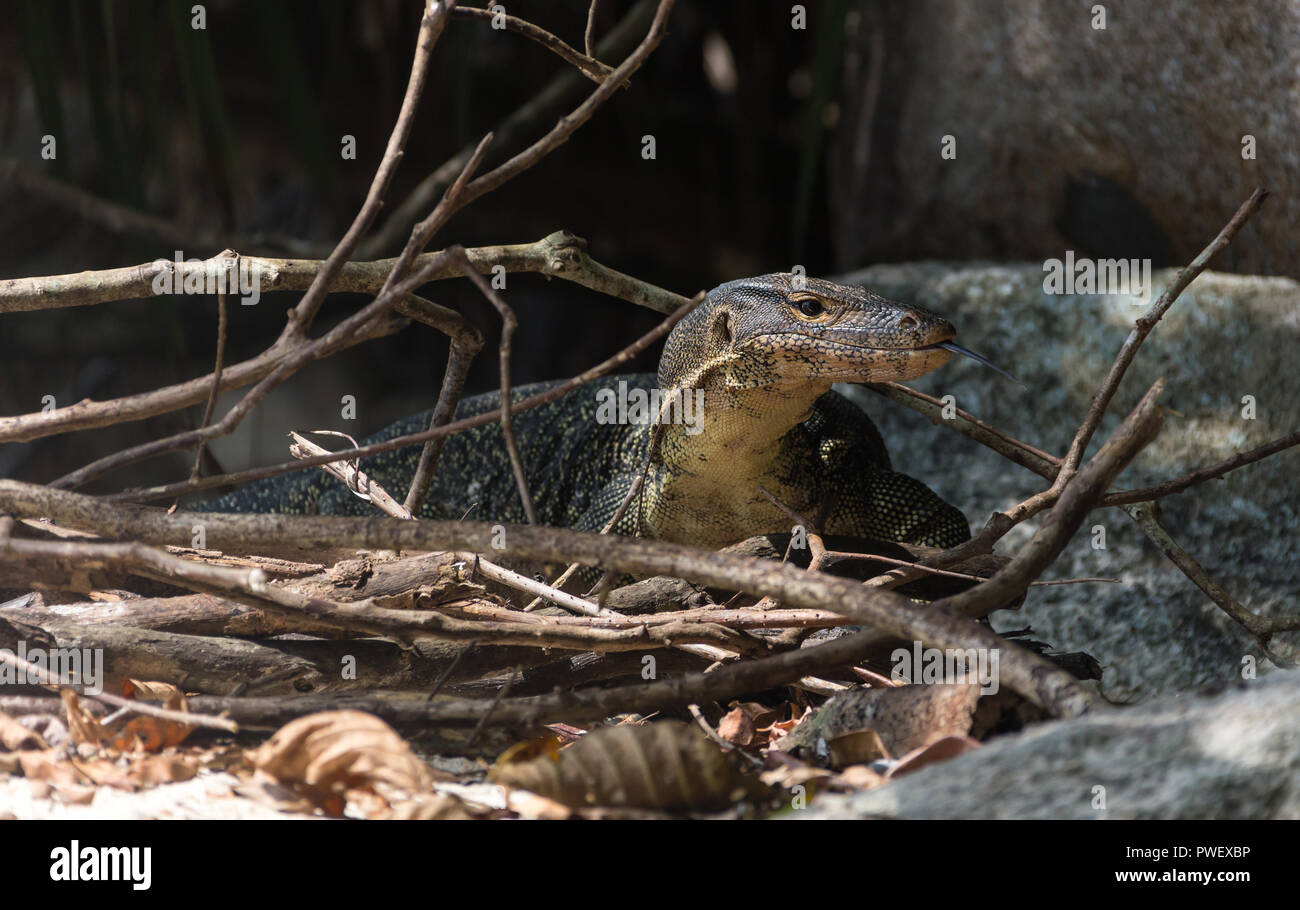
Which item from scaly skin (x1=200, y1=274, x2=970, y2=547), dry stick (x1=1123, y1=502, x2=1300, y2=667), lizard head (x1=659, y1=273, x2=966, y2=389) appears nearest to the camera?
dry stick (x1=1123, y1=502, x2=1300, y2=667)

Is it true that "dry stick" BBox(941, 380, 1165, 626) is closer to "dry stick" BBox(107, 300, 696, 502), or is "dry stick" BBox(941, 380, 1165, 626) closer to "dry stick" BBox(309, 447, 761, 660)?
"dry stick" BBox(309, 447, 761, 660)

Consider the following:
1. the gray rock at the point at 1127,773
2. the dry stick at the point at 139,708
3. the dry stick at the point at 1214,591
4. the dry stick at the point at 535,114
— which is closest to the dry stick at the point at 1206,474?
the dry stick at the point at 1214,591

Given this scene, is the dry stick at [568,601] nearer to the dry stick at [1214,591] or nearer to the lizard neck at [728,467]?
the dry stick at [1214,591]

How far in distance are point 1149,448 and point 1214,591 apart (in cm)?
164

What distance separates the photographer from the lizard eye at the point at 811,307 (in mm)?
3869

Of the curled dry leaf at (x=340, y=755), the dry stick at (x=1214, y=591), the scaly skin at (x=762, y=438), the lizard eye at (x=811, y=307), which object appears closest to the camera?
the curled dry leaf at (x=340, y=755)

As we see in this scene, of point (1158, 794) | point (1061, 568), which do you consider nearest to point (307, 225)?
point (1061, 568)

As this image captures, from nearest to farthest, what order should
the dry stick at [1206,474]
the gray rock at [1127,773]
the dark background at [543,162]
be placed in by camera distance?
the gray rock at [1127,773] → the dry stick at [1206,474] → the dark background at [543,162]

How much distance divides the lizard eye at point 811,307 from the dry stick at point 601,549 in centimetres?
159

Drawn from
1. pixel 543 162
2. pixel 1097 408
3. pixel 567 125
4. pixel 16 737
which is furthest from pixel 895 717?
pixel 543 162

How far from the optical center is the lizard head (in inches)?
141

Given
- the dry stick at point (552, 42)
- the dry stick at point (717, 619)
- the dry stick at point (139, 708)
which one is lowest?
the dry stick at point (139, 708)

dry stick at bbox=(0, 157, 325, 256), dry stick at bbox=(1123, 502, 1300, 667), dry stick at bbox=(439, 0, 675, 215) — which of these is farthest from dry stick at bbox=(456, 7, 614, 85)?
dry stick at bbox=(0, 157, 325, 256)

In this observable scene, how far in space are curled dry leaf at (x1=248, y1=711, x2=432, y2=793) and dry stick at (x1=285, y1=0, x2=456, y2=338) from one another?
0.89 m
